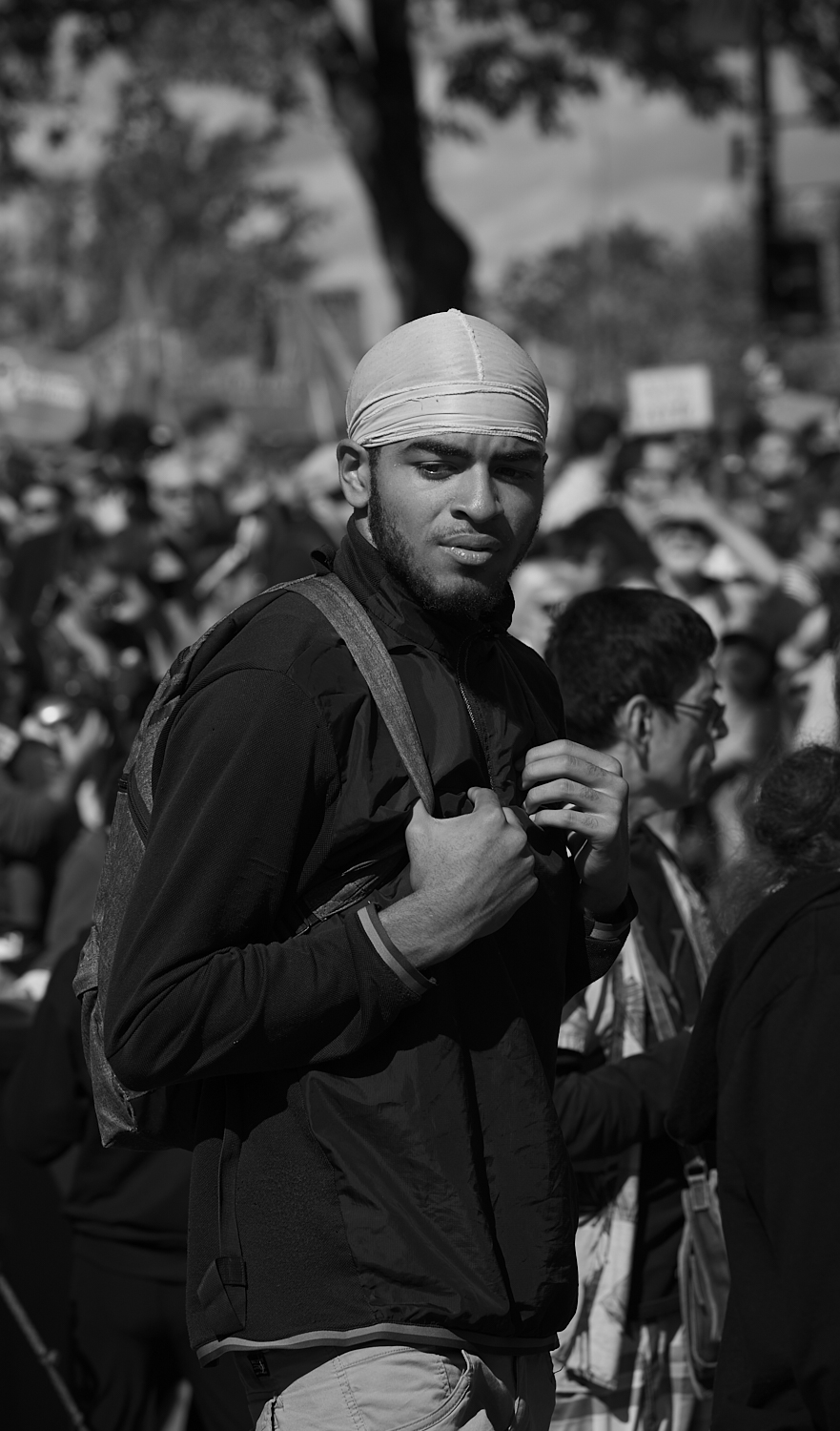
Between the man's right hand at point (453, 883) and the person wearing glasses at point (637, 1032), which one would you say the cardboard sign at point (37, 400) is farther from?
the man's right hand at point (453, 883)

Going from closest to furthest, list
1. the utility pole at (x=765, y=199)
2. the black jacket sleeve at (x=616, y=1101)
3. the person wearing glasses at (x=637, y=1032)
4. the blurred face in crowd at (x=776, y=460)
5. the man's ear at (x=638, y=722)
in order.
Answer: the black jacket sleeve at (x=616, y=1101) < the person wearing glasses at (x=637, y=1032) < the man's ear at (x=638, y=722) < the blurred face in crowd at (x=776, y=460) < the utility pole at (x=765, y=199)

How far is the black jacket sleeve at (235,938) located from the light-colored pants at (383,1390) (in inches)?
13.9

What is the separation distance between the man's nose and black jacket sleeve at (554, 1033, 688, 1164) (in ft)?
3.81

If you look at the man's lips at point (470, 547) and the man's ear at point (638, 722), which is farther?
the man's ear at point (638, 722)

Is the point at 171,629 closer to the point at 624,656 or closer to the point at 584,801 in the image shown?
the point at 624,656

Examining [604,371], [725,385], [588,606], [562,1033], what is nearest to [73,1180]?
[562,1033]

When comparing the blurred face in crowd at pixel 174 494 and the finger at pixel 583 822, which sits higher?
the finger at pixel 583 822

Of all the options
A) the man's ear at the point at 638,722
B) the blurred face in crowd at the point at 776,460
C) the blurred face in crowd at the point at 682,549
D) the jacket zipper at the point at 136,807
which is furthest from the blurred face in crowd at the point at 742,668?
the blurred face in crowd at the point at 776,460

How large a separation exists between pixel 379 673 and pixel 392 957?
0.34 metres

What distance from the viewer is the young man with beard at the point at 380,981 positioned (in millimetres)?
2109

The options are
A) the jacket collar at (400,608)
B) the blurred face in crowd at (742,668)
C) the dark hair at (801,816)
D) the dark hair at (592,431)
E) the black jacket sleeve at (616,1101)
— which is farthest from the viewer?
the dark hair at (592,431)

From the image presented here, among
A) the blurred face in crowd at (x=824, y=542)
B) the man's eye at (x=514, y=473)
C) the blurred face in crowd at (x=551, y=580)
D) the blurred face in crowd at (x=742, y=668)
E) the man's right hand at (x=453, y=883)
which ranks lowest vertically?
the blurred face in crowd at (x=824, y=542)

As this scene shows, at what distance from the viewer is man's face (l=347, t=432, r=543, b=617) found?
2.27 metres

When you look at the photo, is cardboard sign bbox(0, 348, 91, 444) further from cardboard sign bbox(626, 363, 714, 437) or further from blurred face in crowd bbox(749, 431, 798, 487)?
blurred face in crowd bbox(749, 431, 798, 487)
